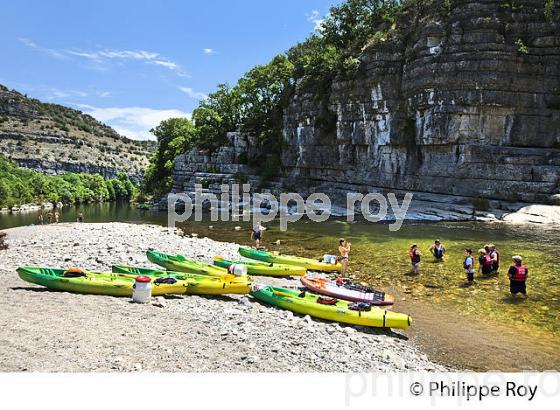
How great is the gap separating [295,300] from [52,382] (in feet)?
22.2

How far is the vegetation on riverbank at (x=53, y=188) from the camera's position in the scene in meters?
67.9

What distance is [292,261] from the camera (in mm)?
18031

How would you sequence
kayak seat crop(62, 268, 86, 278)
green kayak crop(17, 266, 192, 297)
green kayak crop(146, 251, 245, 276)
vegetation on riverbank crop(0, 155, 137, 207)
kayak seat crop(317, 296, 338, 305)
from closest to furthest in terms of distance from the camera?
kayak seat crop(317, 296, 338, 305), green kayak crop(17, 266, 192, 297), kayak seat crop(62, 268, 86, 278), green kayak crop(146, 251, 245, 276), vegetation on riverbank crop(0, 155, 137, 207)

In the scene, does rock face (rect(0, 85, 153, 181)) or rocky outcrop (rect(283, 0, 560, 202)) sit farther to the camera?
rock face (rect(0, 85, 153, 181))

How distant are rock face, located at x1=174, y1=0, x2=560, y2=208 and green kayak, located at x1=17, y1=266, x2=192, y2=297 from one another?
31.6 m

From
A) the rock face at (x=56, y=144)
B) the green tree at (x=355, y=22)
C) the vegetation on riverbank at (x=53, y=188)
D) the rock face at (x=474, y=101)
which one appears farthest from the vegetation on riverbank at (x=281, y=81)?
the rock face at (x=56, y=144)

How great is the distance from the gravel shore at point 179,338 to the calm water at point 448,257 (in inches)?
158

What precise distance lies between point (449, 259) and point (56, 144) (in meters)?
125

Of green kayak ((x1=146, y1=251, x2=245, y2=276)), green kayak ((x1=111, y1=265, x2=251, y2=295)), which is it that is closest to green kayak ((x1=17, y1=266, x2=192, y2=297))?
green kayak ((x1=111, y1=265, x2=251, y2=295))

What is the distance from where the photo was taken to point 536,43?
36.9 metres

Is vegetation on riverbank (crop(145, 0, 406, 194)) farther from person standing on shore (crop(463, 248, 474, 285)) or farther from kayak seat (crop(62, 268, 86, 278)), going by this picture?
kayak seat (crop(62, 268, 86, 278))

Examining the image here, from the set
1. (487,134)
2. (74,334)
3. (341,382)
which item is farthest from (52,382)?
(487,134)

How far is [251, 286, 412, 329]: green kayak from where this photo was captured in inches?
413

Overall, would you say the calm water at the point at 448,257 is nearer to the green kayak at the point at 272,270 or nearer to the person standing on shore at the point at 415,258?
the person standing on shore at the point at 415,258
